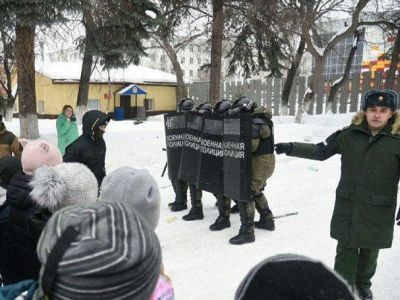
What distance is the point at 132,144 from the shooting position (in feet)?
34.9

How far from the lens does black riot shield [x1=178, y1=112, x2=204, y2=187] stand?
17.4 ft

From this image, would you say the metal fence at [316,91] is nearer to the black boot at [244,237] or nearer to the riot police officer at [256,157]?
the riot police officer at [256,157]

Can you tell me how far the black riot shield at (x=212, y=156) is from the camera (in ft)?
15.9

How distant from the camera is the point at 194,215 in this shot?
5367 mm

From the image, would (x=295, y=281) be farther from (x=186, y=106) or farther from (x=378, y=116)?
(x=186, y=106)

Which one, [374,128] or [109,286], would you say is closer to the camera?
[109,286]

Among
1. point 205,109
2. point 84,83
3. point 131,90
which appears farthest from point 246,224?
point 131,90

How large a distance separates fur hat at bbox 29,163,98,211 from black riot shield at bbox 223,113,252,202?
260cm

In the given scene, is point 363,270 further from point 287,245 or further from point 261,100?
point 261,100

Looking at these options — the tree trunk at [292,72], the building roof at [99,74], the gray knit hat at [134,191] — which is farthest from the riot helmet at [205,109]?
the building roof at [99,74]

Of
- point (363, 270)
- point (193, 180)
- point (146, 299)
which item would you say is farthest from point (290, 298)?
point (193, 180)

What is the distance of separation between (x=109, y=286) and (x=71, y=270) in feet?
0.35

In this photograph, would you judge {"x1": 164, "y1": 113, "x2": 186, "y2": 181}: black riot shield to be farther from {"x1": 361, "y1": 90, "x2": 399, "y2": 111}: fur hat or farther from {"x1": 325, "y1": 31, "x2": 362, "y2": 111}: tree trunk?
{"x1": 325, "y1": 31, "x2": 362, "y2": 111}: tree trunk

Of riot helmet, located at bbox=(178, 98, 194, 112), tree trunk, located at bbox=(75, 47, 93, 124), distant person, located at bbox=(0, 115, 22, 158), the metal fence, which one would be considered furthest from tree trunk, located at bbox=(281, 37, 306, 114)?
distant person, located at bbox=(0, 115, 22, 158)
